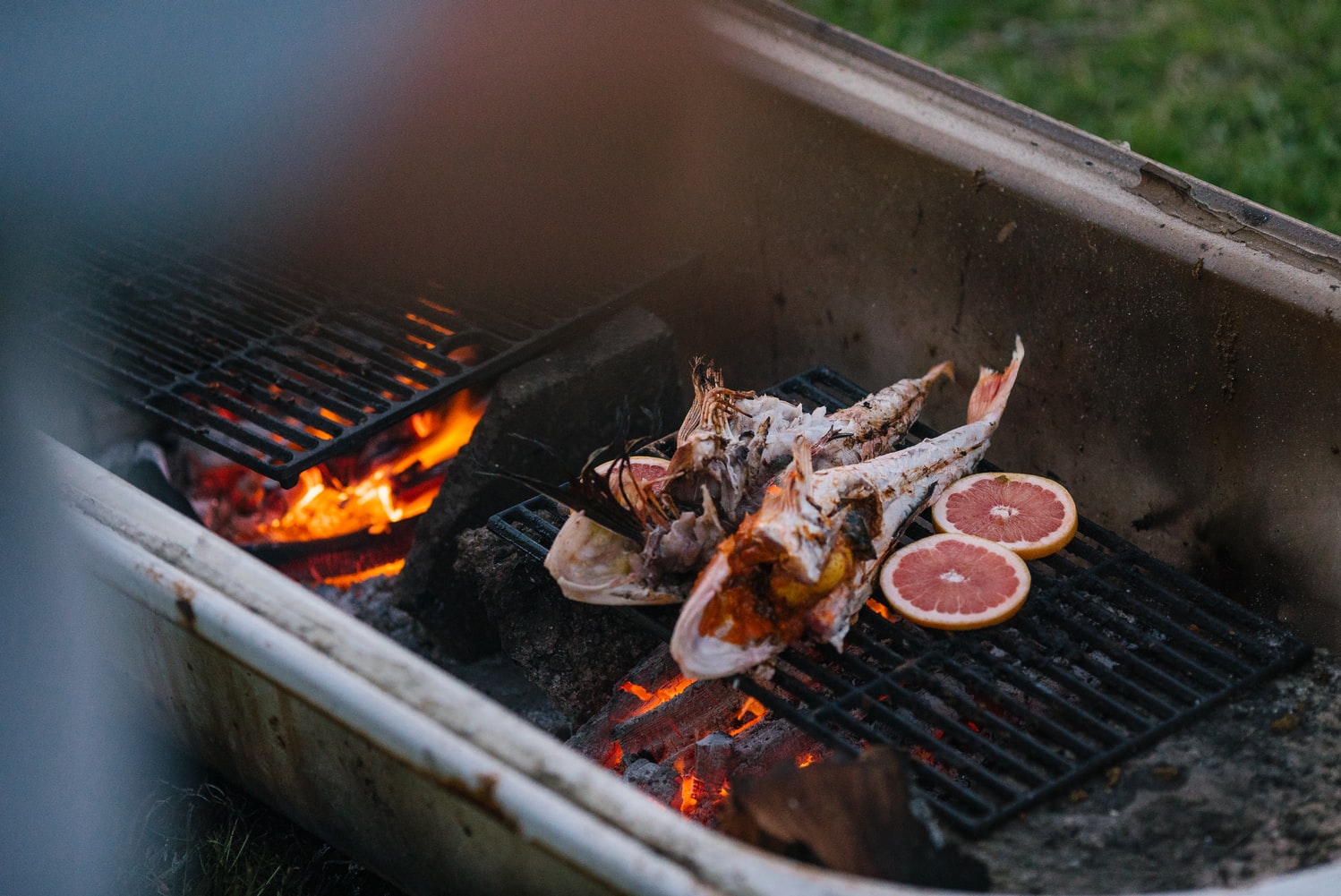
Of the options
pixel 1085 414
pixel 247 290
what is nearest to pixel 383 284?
pixel 247 290

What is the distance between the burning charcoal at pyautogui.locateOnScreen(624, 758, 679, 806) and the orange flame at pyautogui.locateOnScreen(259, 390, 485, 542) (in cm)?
126

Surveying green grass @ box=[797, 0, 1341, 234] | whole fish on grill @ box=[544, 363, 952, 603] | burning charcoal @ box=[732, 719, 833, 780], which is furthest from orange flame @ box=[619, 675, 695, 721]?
green grass @ box=[797, 0, 1341, 234]

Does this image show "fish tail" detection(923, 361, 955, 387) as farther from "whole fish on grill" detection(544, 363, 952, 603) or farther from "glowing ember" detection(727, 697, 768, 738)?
"glowing ember" detection(727, 697, 768, 738)

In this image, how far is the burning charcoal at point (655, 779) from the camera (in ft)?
10.1

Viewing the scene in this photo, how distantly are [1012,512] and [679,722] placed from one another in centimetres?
93

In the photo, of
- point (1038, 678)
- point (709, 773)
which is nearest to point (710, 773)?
point (709, 773)

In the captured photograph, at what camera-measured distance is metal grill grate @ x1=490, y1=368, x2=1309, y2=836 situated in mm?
2621

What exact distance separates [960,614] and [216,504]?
2.31 metres

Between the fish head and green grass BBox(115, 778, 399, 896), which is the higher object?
the fish head

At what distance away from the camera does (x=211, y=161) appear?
431cm

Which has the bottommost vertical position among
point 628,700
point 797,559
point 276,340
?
point 628,700

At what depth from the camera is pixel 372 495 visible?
4027 millimetres

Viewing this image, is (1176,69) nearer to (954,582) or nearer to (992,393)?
(992,393)

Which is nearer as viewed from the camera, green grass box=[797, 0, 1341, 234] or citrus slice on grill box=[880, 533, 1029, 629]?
citrus slice on grill box=[880, 533, 1029, 629]
